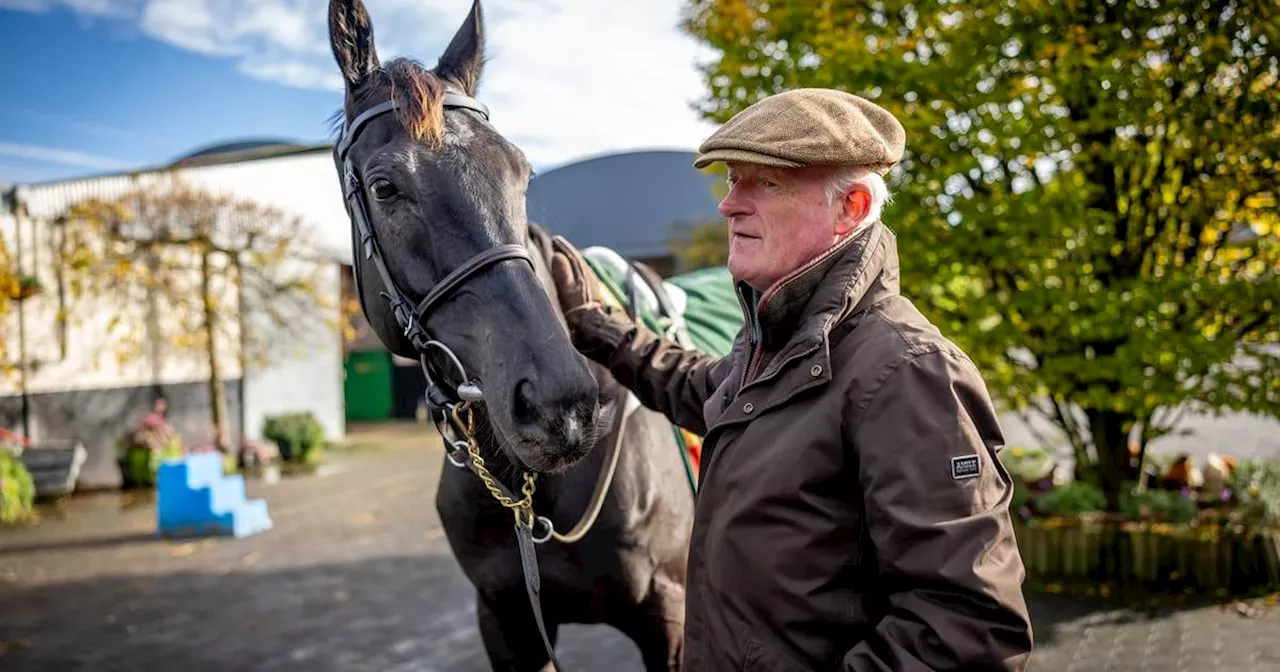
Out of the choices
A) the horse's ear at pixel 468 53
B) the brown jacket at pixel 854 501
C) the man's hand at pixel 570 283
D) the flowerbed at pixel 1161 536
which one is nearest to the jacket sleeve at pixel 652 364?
the man's hand at pixel 570 283

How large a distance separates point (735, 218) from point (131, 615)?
6781 mm

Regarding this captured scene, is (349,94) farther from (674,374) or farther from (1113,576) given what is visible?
(1113,576)

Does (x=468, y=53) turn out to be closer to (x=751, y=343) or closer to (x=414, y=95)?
(x=414, y=95)

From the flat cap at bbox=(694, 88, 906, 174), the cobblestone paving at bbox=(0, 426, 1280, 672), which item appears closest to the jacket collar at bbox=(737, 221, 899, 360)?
the flat cap at bbox=(694, 88, 906, 174)

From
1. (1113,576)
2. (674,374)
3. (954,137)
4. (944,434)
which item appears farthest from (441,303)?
(1113,576)

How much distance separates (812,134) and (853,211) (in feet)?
0.61

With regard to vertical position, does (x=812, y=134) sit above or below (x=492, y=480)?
above

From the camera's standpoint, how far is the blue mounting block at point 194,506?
8914 millimetres

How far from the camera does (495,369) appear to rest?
1.79 metres

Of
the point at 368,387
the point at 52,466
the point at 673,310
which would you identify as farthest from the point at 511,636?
the point at 368,387

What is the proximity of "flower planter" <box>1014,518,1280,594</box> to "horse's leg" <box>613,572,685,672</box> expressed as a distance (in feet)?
16.8

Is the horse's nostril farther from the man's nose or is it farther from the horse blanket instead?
the horse blanket

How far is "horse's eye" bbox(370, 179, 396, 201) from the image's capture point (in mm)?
1946

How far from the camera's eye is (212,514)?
29.3 feet
